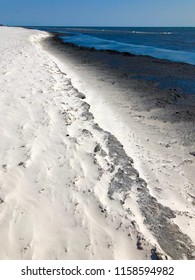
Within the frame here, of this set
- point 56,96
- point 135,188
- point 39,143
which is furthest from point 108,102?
point 135,188

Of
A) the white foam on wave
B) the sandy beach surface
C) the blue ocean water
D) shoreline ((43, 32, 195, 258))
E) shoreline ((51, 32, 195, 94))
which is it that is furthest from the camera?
the blue ocean water

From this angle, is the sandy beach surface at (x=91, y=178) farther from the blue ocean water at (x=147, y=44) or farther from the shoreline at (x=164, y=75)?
the blue ocean water at (x=147, y=44)

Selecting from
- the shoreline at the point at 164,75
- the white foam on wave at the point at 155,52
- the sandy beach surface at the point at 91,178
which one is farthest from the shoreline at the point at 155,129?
the white foam on wave at the point at 155,52

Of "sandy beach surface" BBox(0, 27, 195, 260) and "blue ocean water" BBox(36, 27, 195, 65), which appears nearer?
"sandy beach surface" BBox(0, 27, 195, 260)

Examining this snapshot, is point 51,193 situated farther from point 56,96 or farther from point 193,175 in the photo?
point 56,96

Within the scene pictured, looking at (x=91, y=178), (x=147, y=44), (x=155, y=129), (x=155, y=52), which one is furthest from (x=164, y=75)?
(x=147, y=44)

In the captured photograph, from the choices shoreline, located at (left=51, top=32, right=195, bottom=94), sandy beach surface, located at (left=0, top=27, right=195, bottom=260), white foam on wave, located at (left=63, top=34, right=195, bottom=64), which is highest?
white foam on wave, located at (left=63, top=34, right=195, bottom=64)

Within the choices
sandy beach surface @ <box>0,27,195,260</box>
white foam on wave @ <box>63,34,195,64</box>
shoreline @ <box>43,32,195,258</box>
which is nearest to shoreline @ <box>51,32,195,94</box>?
shoreline @ <box>43,32,195,258</box>

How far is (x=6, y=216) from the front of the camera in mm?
3807

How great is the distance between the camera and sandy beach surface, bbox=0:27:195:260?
362 cm

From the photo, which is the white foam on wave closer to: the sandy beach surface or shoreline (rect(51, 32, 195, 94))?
shoreline (rect(51, 32, 195, 94))

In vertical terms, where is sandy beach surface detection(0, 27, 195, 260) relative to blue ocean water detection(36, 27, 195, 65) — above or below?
below
